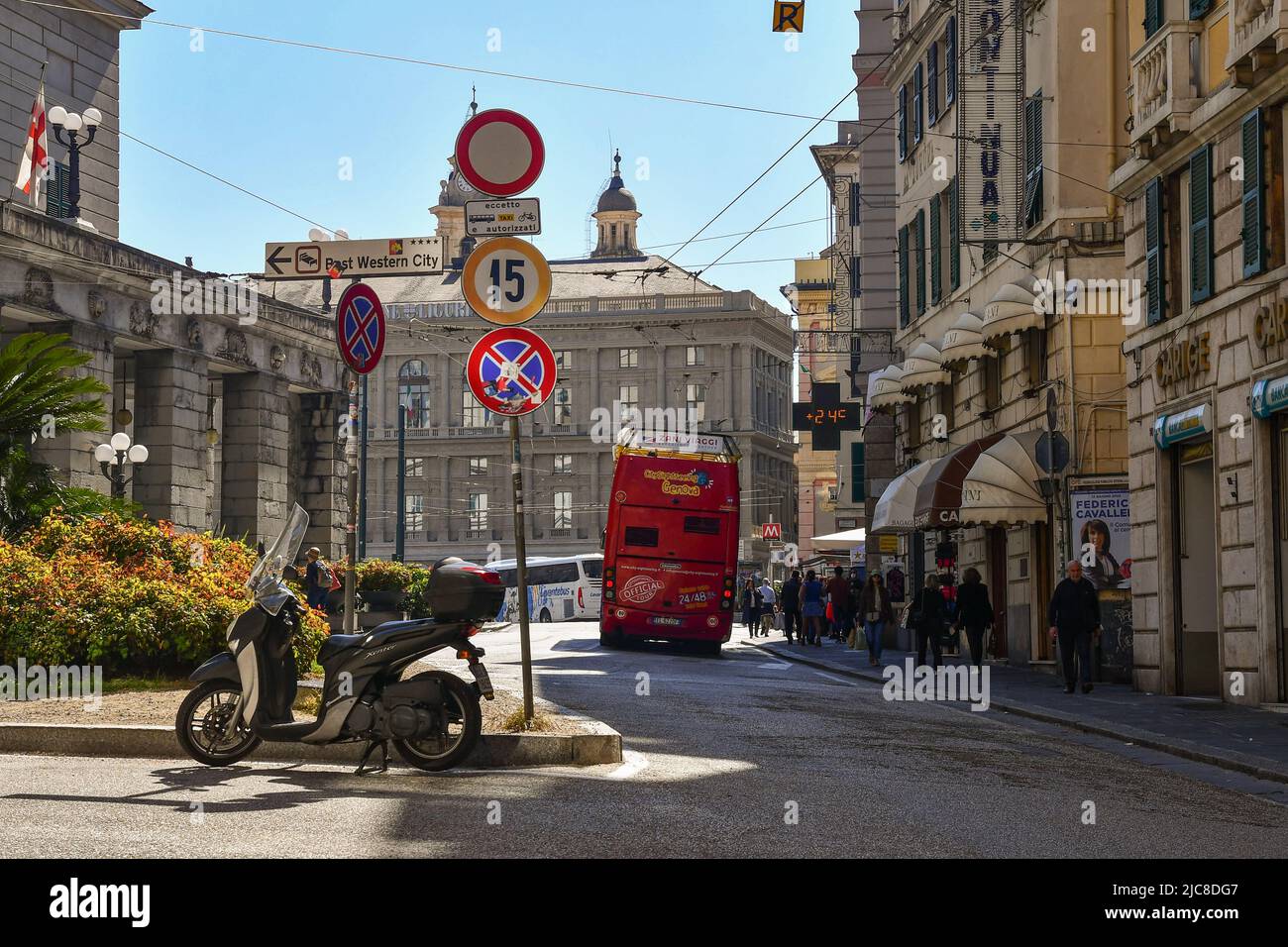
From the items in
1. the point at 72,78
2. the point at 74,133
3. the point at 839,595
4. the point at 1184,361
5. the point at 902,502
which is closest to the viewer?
the point at 1184,361

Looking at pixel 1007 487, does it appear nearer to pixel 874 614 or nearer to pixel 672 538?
pixel 874 614

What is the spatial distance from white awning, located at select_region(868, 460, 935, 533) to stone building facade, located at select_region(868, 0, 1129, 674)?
2.4 inches

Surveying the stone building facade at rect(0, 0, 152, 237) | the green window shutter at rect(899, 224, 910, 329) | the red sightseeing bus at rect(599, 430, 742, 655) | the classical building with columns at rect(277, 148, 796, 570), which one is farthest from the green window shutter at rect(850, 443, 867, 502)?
the classical building with columns at rect(277, 148, 796, 570)

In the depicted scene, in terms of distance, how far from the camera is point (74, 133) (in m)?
39.5

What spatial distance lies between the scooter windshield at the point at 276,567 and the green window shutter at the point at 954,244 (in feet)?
71.3

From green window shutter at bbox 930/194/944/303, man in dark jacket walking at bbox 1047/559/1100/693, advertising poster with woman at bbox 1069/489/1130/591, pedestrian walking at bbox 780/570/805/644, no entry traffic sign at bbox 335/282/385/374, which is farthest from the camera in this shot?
pedestrian walking at bbox 780/570/805/644

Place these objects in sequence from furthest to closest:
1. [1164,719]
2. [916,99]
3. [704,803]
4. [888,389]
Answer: [916,99], [888,389], [1164,719], [704,803]

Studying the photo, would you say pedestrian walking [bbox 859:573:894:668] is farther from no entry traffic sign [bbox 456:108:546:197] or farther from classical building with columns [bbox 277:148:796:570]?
classical building with columns [bbox 277:148:796:570]

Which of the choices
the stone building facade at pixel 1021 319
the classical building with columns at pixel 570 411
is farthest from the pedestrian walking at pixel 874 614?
the classical building with columns at pixel 570 411

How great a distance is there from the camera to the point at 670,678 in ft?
72.3

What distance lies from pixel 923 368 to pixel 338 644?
865 inches

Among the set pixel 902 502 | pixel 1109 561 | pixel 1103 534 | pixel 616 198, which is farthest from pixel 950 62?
pixel 616 198

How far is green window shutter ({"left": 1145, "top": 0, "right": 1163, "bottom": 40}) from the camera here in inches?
834

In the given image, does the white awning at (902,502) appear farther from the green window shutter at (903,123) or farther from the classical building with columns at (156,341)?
the classical building with columns at (156,341)
